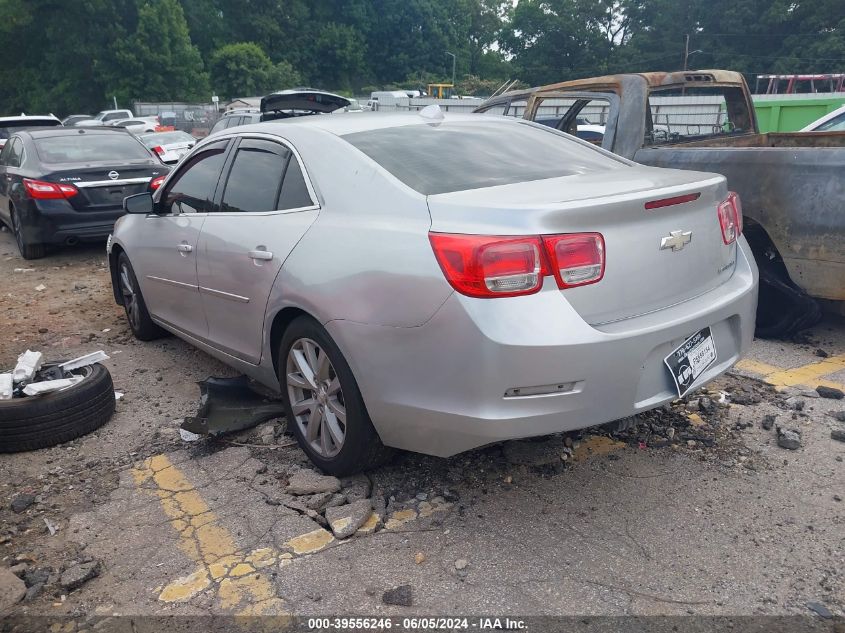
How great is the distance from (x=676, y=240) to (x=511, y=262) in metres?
0.80

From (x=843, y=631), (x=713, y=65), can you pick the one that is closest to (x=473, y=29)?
(x=713, y=65)

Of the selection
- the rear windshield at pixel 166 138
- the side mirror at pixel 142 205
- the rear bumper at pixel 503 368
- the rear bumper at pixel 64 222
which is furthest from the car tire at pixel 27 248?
the rear windshield at pixel 166 138

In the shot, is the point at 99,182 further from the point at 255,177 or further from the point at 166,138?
the point at 166,138

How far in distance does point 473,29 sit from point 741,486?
312 ft

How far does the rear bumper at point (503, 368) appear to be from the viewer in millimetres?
2465

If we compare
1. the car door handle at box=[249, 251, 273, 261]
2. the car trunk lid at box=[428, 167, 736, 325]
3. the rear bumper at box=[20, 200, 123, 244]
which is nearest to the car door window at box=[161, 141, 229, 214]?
the car door handle at box=[249, 251, 273, 261]

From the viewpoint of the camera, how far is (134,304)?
212 inches

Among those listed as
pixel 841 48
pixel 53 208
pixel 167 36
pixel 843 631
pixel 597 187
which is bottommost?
pixel 843 631

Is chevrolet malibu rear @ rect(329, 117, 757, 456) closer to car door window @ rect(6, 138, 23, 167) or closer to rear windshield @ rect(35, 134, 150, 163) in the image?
rear windshield @ rect(35, 134, 150, 163)

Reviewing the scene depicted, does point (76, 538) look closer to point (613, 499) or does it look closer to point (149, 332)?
point (613, 499)

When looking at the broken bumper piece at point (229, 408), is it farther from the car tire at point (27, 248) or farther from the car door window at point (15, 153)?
the car door window at point (15, 153)

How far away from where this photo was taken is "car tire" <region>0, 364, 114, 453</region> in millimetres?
3645

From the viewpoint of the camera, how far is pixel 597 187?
9.45 feet

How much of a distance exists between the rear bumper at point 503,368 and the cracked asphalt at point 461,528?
1.50 feet
